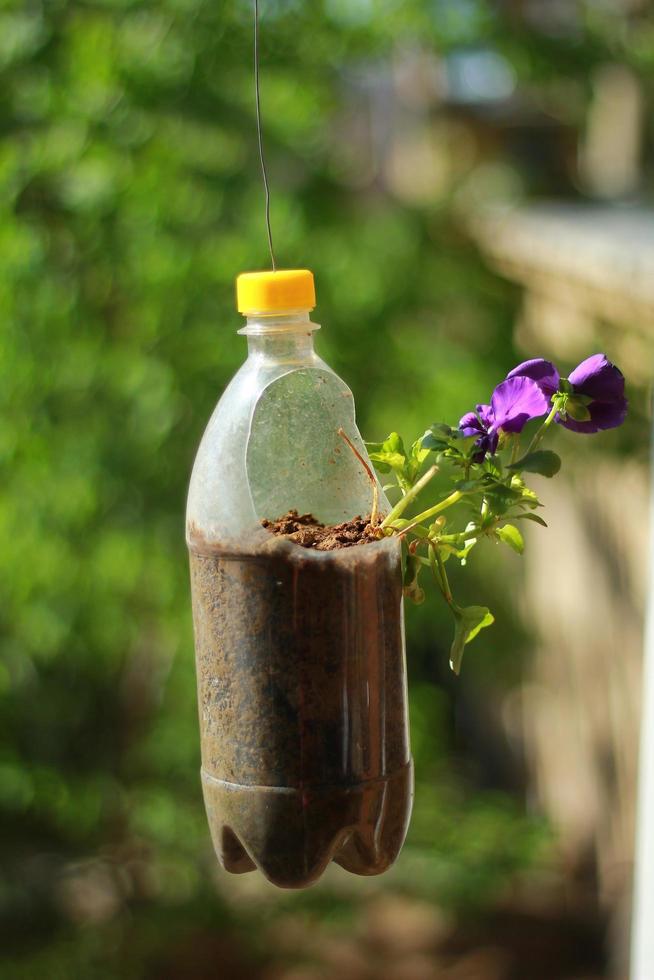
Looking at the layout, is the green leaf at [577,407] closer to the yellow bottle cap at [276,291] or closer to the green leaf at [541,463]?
the green leaf at [541,463]

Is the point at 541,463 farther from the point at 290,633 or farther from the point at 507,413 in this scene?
the point at 290,633

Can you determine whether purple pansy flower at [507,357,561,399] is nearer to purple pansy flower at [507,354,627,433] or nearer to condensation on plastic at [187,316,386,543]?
purple pansy flower at [507,354,627,433]

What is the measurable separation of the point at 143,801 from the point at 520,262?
2695mm

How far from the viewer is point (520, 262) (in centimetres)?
505

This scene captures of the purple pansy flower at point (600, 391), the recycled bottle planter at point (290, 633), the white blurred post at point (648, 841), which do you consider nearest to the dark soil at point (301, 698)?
the recycled bottle planter at point (290, 633)

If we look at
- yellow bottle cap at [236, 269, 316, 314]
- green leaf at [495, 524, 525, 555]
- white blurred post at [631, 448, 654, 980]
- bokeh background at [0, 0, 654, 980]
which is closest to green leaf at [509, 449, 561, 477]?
green leaf at [495, 524, 525, 555]

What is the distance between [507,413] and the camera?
107 centimetres

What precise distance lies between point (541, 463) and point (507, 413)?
0.19 ft

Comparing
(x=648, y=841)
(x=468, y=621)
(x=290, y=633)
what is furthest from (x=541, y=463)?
(x=648, y=841)

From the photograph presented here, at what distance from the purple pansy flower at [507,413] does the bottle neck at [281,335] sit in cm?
18

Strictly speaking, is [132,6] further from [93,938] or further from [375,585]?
[93,938]

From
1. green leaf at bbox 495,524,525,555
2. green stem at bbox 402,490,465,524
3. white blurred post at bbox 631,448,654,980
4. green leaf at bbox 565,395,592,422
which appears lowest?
white blurred post at bbox 631,448,654,980

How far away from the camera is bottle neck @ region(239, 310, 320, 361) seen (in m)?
1.13

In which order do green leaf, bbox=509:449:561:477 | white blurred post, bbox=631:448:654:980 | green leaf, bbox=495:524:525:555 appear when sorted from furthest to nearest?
white blurred post, bbox=631:448:654:980, green leaf, bbox=495:524:525:555, green leaf, bbox=509:449:561:477
